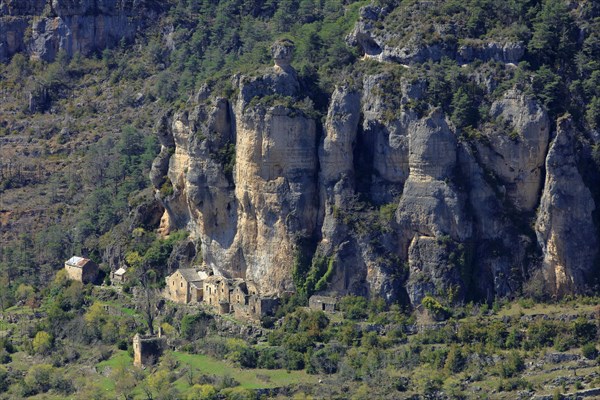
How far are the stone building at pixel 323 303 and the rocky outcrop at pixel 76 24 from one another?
113 ft

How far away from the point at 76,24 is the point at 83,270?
82.5 ft

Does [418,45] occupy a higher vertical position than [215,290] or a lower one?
higher

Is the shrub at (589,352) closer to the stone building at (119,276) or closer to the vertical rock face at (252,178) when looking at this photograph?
the vertical rock face at (252,178)

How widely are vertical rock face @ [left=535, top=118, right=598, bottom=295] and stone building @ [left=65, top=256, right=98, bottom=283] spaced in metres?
22.9

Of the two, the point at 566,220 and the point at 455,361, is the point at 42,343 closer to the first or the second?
the point at 455,361

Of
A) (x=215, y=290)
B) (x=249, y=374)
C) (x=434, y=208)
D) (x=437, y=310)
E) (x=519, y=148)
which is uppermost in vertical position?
(x=519, y=148)

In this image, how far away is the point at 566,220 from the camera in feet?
273

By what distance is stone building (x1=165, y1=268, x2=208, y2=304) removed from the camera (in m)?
89.1

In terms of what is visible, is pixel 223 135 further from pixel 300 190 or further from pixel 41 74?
pixel 41 74

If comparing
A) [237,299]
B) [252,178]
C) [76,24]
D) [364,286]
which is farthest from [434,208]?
[76,24]

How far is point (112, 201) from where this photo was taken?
10075 cm

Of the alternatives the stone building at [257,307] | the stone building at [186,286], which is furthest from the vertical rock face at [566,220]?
the stone building at [186,286]

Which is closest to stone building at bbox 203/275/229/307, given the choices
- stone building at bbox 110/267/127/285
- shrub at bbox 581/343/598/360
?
stone building at bbox 110/267/127/285

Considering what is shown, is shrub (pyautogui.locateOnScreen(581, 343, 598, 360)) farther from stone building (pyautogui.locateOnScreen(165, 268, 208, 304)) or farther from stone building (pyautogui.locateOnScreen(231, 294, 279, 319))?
stone building (pyautogui.locateOnScreen(165, 268, 208, 304))
